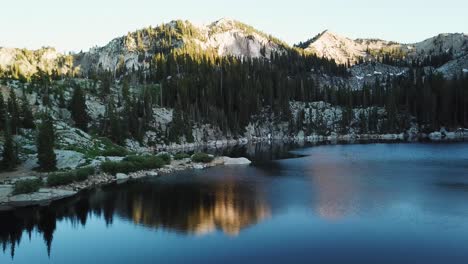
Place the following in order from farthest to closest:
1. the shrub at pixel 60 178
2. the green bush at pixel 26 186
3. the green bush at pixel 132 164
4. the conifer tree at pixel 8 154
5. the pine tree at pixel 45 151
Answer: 1. the green bush at pixel 132 164
2. the pine tree at pixel 45 151
3. the conifer tree at pixel 8 154
4. the shrub at pixel 60 178
5. the green bush at pixel 26 186

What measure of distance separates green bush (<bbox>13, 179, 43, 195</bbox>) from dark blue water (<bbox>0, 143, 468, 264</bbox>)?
5095 mm

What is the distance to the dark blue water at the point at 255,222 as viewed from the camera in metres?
31.1

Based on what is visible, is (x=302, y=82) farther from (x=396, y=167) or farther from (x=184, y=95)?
(x=396, y=167)

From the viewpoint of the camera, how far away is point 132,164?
69.6 meters

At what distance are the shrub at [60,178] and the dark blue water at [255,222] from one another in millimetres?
5035

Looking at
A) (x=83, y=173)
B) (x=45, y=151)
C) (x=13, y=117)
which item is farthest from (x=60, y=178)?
(x=13, y=117)

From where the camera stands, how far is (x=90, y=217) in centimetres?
4334

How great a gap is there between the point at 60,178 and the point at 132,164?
15248 mm

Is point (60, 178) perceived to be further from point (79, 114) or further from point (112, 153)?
point (79, 114)

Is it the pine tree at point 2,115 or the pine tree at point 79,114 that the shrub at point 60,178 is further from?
the pine tree at point 79,114

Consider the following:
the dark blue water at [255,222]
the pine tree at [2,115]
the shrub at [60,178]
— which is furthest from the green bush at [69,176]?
the pine tree at [2,115]

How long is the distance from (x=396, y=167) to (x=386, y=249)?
158 ft

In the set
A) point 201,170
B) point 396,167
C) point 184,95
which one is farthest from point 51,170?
point 184,95

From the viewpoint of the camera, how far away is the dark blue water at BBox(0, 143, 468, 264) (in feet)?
102
